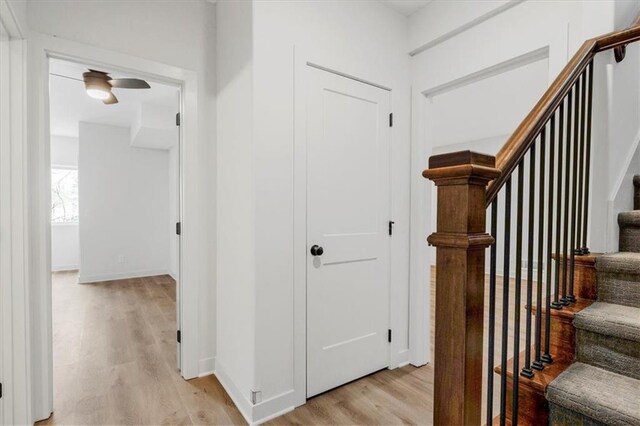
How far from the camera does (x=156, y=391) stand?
2.21 m

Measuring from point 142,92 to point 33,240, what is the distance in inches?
113

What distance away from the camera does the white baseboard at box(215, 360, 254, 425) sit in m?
1.91

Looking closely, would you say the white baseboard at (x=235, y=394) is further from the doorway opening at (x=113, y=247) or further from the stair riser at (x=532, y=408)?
the stair riser at (x=532, y=408)

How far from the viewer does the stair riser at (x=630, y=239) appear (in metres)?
1.60

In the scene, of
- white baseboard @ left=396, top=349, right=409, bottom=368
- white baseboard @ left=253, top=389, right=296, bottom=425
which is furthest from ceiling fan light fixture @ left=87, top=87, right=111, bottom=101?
white baseboard @ left=396, top=349, right=409, bottom=368

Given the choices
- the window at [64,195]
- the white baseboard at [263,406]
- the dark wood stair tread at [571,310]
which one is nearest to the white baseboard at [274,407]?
the white baseboard at [263,406]

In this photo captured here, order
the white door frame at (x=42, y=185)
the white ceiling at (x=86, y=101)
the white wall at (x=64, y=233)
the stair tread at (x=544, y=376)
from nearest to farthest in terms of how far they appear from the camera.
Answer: the stair tread at (x=544, y=376), the white door frame at (x=42, y=185), the white ceiling at (x=86, y=101), the white wall at (x=64, y=233)

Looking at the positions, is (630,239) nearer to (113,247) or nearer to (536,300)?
(536,300)

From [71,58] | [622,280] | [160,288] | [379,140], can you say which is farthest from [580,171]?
[160,288]

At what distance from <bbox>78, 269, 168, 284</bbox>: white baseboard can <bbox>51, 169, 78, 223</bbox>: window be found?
1.96 metres

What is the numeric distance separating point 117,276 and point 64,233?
6.48ft

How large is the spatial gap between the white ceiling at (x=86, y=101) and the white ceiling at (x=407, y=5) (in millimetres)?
2146

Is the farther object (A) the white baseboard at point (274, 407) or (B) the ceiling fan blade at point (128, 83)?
(B) the ceiling fan blade at point (128, 83)

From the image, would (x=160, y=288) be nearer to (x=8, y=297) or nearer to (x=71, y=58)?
(x=8, y=297)
